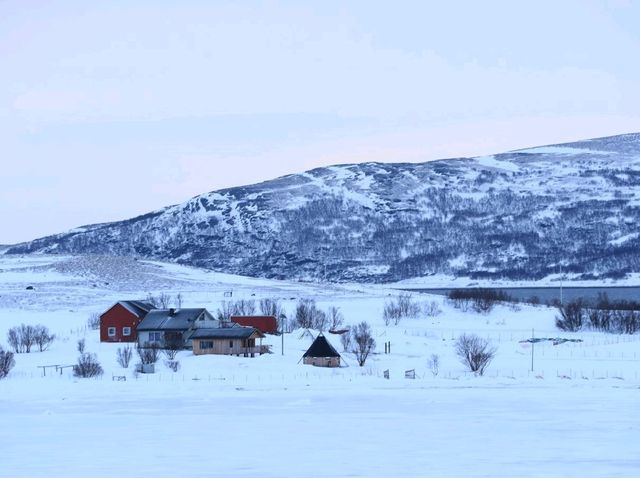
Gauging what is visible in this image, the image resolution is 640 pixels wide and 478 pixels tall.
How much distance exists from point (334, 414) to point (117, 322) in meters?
34.9

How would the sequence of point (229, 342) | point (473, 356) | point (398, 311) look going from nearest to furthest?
point (473, 356) < point (229, 342) < point (398, 311)

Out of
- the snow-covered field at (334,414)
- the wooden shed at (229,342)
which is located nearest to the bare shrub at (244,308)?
the snow-covered field at (334,414)

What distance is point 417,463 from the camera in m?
24.6

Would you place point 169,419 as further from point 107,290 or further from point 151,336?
point 107,290

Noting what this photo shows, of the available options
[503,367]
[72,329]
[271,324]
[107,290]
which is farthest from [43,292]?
[503,367]

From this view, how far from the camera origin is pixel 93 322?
3115 inches

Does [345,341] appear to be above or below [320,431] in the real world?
above

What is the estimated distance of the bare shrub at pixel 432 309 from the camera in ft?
304

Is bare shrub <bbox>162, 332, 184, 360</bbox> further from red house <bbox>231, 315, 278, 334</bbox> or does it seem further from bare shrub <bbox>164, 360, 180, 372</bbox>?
red house <bbox>231, 315, 278, 334</bbox>

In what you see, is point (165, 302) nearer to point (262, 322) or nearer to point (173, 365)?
point (262, 322)

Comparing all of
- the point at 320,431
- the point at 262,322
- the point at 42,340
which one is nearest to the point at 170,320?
the point at 42,340

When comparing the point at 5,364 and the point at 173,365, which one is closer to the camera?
the point at 5,364

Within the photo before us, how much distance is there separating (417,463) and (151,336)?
1579 inches

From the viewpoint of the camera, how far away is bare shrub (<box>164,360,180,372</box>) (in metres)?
51.0
